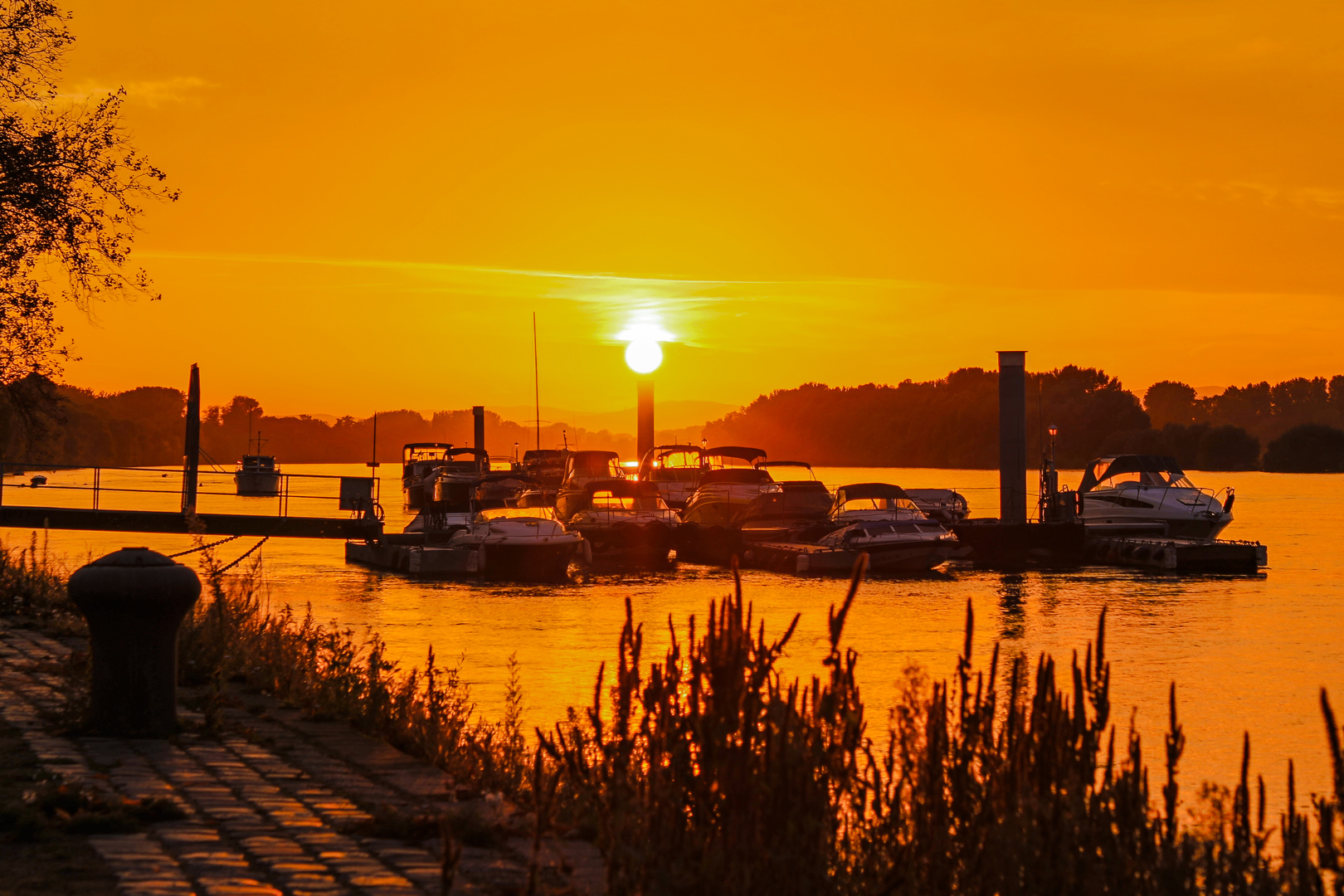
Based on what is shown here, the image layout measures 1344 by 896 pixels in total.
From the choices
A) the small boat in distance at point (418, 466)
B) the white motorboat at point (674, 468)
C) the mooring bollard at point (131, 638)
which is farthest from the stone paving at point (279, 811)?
the small boat in distance at point (418, 466)

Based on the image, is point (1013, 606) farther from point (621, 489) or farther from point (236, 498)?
point (236, 498)

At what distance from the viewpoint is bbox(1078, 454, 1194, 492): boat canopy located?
2071 inches

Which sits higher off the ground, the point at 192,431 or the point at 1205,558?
the point at 192,431

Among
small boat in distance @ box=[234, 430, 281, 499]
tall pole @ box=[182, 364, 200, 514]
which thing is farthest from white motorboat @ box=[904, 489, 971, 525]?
small boat in distance @ box=[234, 430, 281, 499]

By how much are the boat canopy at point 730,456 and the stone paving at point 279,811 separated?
1856 inches

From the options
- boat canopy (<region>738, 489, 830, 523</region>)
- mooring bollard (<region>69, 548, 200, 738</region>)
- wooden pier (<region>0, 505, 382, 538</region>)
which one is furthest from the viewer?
boat canopy (<region>738, 489, 830, 523</region>)

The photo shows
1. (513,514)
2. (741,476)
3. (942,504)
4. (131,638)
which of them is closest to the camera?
(131,638)

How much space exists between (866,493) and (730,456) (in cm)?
1221

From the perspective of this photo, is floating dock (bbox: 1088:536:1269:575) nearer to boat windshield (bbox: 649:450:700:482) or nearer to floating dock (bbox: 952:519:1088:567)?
floating dock (bbox: 952:519:1088:567)

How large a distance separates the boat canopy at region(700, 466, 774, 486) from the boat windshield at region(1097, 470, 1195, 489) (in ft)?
48.2

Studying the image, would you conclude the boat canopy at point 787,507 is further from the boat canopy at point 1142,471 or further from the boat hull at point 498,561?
the boat canopy at point 1142,471

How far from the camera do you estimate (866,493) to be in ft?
153

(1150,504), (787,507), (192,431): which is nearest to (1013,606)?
(787,507)

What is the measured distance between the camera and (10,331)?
62.4 feet
